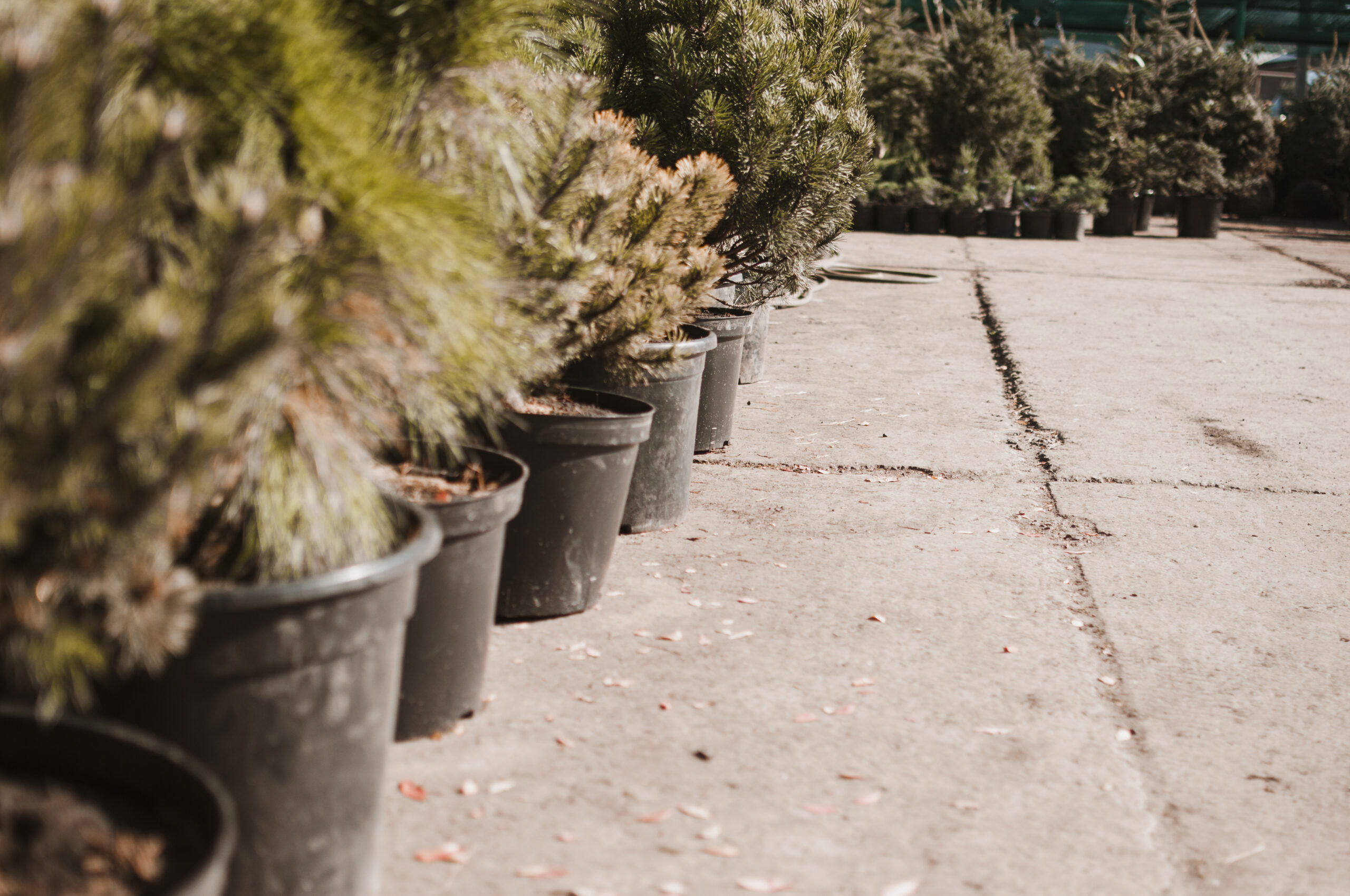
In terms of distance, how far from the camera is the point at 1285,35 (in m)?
22.7

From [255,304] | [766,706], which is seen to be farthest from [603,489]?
[255,304]

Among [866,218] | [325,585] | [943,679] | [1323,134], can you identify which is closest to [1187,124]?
[866,218]

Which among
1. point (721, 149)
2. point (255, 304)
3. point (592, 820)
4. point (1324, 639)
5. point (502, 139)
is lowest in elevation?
point (592, 820)

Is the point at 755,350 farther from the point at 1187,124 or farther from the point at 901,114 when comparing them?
the point at 1187,124

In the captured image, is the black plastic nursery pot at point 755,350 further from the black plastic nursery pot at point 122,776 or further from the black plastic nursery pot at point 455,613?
the black plastic nursery pot at point 122,776

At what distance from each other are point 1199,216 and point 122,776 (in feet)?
54.0

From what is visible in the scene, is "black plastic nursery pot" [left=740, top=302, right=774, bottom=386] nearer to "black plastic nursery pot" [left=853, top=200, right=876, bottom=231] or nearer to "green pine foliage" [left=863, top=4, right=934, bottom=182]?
"green pine foliage" [left=863, top=4, right=934, bottom=182]

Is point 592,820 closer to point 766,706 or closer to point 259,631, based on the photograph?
point 766,706

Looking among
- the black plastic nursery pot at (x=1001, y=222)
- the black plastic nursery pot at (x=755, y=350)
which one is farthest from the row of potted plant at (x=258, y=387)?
the black plastic nursery pot at (x=1001, y=222)

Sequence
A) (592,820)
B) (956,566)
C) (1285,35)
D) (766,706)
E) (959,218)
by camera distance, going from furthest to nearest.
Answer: (1285,35), (959,218), (956,566), (766,706), (592,820)

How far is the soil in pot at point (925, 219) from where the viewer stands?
1487cm

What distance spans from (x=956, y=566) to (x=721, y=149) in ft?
6.58

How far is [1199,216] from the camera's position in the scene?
15.5m

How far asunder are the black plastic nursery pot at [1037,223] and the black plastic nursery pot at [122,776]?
14.7 m
